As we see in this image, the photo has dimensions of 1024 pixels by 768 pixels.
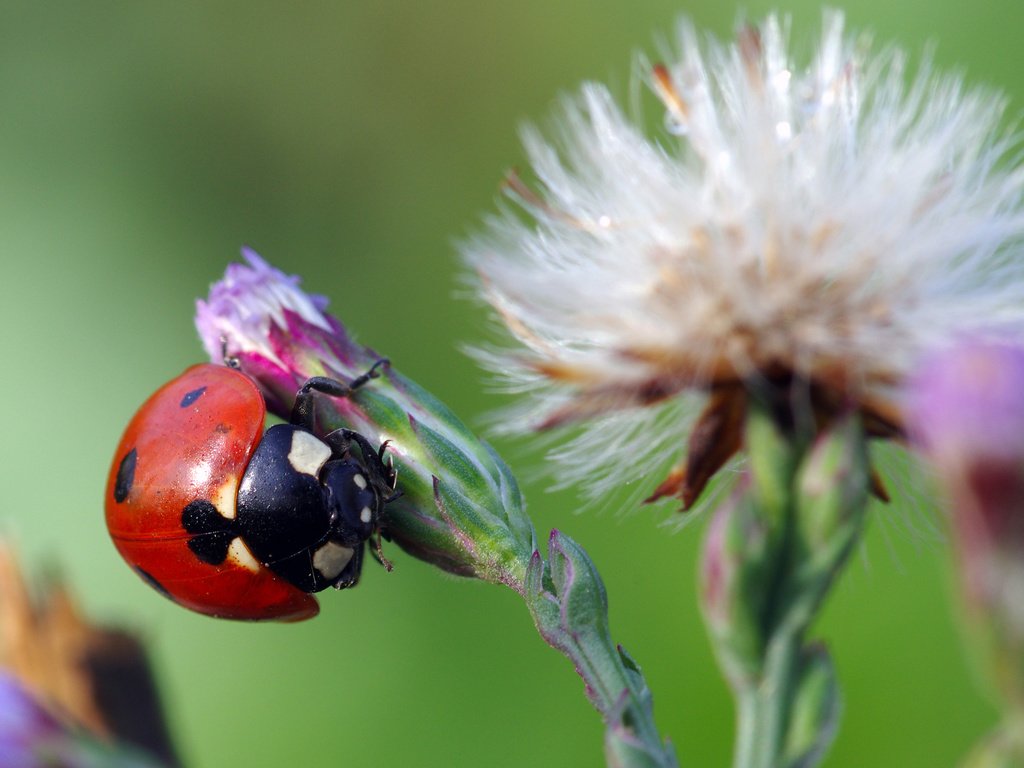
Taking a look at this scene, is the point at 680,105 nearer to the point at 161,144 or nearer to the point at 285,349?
the point at 285,349

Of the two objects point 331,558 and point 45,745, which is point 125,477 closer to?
point 331,558

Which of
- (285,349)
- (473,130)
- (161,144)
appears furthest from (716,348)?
(161,144)

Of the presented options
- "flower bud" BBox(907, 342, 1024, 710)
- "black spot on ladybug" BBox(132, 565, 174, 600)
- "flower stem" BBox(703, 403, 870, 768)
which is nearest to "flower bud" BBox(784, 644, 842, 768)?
"flower stem" BBox(703, 403, 870, 768)

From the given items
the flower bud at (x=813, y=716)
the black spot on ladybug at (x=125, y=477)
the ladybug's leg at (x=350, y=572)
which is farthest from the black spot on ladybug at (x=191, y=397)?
the flower bud at (x=813, y=716)

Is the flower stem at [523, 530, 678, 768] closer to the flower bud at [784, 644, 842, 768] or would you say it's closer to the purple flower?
the flower bud at [784, 644, 842, 768]

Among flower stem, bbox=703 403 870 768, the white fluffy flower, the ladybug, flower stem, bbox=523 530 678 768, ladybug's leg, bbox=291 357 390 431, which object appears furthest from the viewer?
the ladybug

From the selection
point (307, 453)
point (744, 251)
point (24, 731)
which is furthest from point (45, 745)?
point (744, 251)

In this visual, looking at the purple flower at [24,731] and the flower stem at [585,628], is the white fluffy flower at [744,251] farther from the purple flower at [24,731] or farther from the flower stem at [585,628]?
the purple flower at [24,731]
